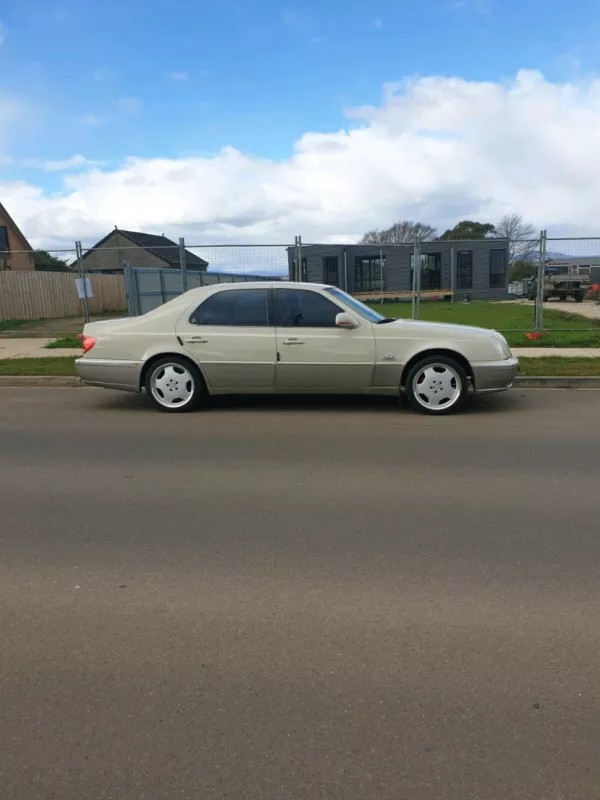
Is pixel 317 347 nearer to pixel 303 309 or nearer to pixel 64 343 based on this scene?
pixel 303 309

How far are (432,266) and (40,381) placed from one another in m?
27.0

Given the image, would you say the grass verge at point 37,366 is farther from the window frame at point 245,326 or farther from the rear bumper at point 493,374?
the rear bumper at point 493,374

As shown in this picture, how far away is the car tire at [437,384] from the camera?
295 inches

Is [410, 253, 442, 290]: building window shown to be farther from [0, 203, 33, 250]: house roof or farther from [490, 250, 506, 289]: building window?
[0, 203, 33, 250]: house roof

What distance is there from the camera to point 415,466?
5.45 m

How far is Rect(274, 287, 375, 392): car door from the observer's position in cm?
751

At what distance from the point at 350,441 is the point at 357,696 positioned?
12.9ft

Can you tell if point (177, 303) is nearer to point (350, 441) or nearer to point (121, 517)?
point (350, 441)

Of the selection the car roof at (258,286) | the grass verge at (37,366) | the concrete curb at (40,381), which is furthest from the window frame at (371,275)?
the car roof at (258,286)

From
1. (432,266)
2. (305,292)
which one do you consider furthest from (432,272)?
(305,292)

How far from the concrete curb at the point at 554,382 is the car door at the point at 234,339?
397 cm

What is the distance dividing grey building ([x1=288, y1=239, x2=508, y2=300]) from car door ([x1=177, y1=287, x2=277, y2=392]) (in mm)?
18670

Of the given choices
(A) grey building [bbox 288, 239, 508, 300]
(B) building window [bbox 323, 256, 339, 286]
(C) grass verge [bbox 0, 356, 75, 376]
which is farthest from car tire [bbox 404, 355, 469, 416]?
(B) building window [bbox 323, 256, 339, 286]

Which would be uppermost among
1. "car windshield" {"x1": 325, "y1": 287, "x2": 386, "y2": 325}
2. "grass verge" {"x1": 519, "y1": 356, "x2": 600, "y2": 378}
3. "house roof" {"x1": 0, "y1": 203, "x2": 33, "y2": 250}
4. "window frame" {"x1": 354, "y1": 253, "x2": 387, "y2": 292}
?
"house roof" {"x1": 0, "y1": 203, "x2": 33, "y2": 250}
